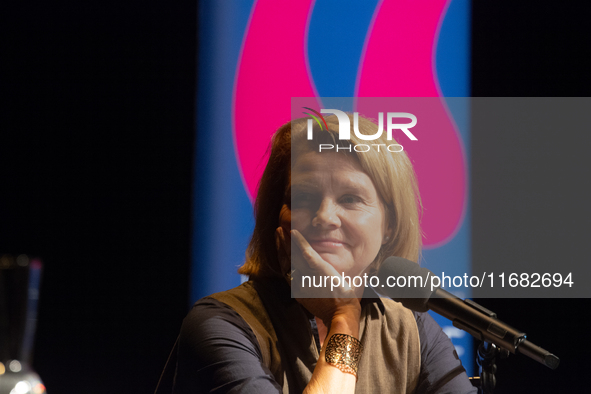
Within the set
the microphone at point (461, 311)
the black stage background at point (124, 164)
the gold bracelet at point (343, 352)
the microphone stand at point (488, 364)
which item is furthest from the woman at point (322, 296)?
the black stage background at point (124, 164)

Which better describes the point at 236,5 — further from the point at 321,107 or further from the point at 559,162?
the point at 559,162

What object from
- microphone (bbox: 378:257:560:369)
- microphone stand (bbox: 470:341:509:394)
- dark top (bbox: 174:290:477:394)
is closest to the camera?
microphone (bbox: 378:257:560:369)

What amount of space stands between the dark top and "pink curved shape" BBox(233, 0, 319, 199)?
663mm

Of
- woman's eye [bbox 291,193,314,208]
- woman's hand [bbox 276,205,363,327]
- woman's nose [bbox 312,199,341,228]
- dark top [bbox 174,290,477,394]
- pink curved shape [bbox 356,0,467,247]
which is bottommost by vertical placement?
dark top [bbox 174,290,477,394]

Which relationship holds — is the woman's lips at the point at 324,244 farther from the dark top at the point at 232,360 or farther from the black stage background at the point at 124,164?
the black stage background at the point at 124,164

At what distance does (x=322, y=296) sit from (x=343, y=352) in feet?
0.70

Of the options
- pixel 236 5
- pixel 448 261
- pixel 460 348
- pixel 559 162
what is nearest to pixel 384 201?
pixel 448 261

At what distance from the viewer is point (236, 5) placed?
94.5 inches

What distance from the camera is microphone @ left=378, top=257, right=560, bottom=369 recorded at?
1264 millimetres

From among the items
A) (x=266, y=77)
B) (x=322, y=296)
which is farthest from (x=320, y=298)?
(x=266, y=77)

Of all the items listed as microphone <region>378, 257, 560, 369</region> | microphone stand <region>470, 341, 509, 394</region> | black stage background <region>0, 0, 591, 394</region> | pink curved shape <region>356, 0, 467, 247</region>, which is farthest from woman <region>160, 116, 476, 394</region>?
black stage background <region>0, 0, 591, 394</region>

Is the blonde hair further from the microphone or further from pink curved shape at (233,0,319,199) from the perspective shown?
the microphone

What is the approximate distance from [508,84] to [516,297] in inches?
40.2

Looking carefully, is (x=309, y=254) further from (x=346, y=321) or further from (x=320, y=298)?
(x=346, y=321)
